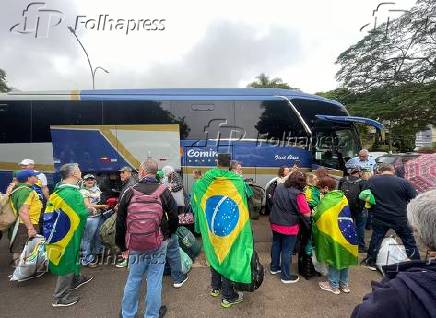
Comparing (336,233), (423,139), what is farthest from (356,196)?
(423,139)

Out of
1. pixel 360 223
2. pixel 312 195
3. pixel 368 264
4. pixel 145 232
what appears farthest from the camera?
pixel 360 223

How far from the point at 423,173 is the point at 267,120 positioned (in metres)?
4.00

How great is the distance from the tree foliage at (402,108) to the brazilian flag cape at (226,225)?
22.2m

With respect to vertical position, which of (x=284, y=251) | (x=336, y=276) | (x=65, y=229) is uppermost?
(x=65, y=229)

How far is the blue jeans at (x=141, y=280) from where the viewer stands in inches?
126

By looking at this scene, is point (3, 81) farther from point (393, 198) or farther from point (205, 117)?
point (393, 198)

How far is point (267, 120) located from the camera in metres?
7.85

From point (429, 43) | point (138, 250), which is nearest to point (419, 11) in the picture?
point (429, 43)

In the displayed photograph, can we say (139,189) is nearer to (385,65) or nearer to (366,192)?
(366,192)

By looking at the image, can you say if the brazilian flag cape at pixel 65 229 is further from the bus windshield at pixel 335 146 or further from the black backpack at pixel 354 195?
the bus windshield at pixel 335 146

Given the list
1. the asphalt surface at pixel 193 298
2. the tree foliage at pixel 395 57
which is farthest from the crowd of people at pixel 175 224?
the tree foliage at pixel 395 57

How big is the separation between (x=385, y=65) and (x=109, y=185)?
24.9 meters

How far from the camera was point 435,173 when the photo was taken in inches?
166

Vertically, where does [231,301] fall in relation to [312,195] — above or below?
below
